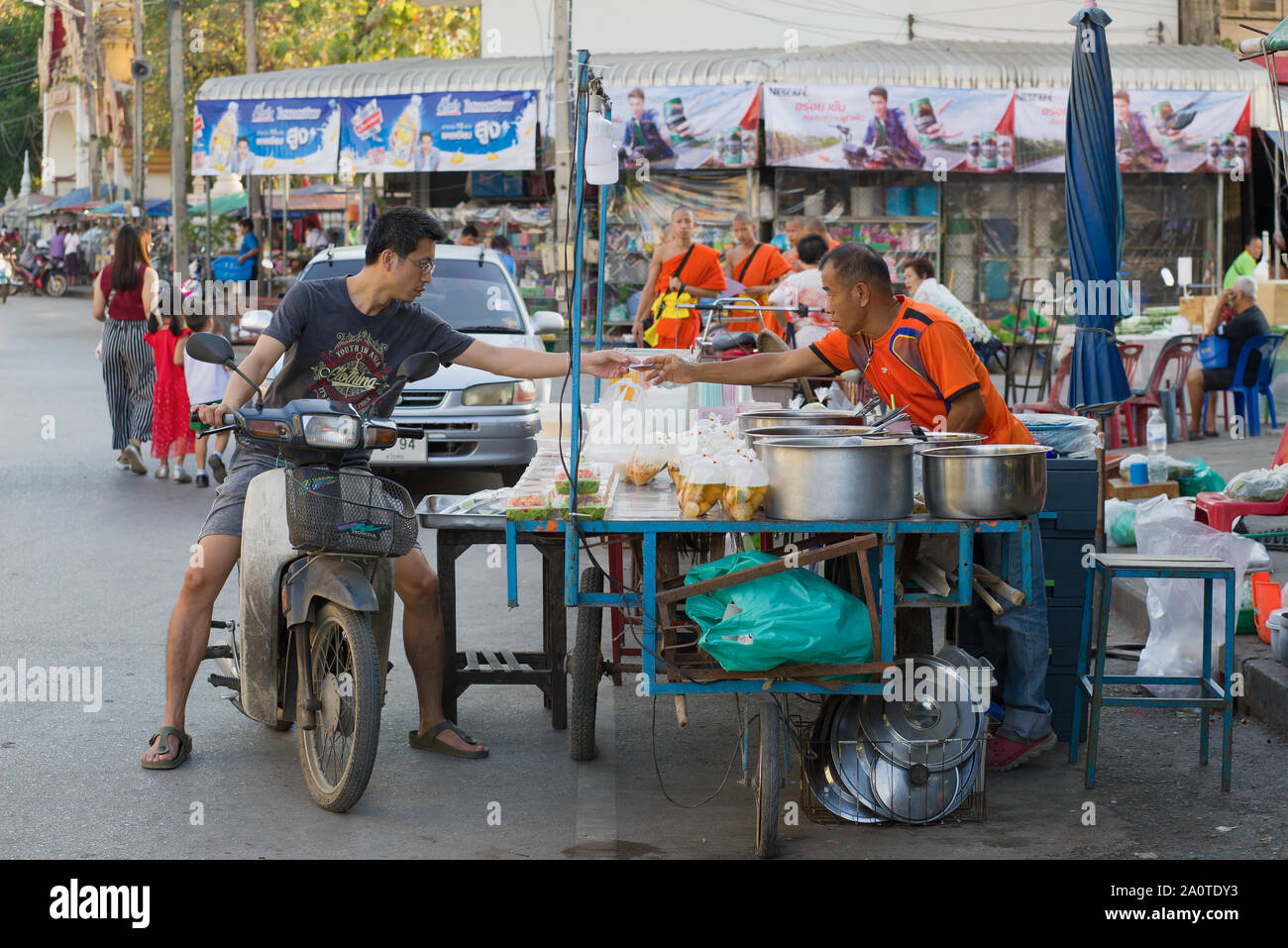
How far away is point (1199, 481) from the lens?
31.0 feet

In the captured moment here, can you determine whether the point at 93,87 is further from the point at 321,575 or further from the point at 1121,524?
the point at 321,575

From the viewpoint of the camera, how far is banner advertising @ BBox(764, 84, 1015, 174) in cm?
1942

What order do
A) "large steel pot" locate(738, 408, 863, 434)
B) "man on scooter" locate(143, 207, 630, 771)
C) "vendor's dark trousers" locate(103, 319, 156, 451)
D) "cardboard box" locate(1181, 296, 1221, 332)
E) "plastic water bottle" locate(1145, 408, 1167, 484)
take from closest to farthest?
"man on scooter" locate(143, 207, 630, 771), "large steel pot" locate(738, 408, 863, 434), "plastic water bottle" locate(1145, 408, 1167, 484), "vendor's dark trousers" locate(103, 319, 156, 451), "cardboard box" locate(1181, 296, 1221, 332)

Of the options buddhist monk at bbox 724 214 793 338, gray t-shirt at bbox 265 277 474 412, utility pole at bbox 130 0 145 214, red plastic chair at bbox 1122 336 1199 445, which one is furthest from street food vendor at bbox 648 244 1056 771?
utility pole at bbox 130 0 145 214

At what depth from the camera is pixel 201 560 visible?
16.9 ft

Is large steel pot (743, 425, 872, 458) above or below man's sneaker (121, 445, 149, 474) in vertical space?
above

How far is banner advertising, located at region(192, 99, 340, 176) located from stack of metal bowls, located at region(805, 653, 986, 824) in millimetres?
17408

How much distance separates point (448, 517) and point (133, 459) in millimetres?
8235

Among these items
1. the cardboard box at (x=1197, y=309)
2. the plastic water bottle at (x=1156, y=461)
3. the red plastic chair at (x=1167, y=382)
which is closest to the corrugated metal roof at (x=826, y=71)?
the cardboard box at (x=1197, y=309)

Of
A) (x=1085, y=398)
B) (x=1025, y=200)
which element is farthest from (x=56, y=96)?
(x=1085, y=398)

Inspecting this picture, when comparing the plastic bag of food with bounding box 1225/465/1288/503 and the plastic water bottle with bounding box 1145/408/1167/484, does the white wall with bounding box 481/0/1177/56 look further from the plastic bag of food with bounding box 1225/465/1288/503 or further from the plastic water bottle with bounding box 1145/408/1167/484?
the plastic bag of food with bounding box 1225/465/1288/503

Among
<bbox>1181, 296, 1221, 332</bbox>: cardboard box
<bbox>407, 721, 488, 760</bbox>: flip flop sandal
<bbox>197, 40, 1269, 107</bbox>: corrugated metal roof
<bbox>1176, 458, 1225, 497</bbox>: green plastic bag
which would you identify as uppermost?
<bbox>197, 40, 1269, 107</bbox>: corrugated metal roof

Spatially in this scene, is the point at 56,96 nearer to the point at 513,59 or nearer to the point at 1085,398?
the point at 513,59

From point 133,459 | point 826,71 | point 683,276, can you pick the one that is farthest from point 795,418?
point 826,71
